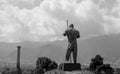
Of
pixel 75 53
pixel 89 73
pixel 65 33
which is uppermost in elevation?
pixel 65 33

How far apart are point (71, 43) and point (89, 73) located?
282 centimetres

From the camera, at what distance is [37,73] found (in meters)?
63.0

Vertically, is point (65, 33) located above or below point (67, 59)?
above

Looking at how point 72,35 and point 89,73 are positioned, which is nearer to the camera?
point 89,73

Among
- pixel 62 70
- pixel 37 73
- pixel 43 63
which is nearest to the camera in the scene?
pixel 62 70

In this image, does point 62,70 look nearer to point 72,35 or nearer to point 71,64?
point 71,64

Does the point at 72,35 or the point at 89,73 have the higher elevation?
the point at 72,35

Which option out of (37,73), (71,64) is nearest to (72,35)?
(71,64)

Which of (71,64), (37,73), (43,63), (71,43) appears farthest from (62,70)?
(43,63)

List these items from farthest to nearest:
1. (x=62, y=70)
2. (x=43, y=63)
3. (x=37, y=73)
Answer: (x=43, y=63) < (x=37, y=73) < (x=62, y=70)

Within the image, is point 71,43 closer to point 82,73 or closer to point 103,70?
point 82,73

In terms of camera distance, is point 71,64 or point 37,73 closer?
point 71,64

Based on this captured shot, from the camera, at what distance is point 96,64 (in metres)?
69.8

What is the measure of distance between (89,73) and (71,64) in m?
1.84
